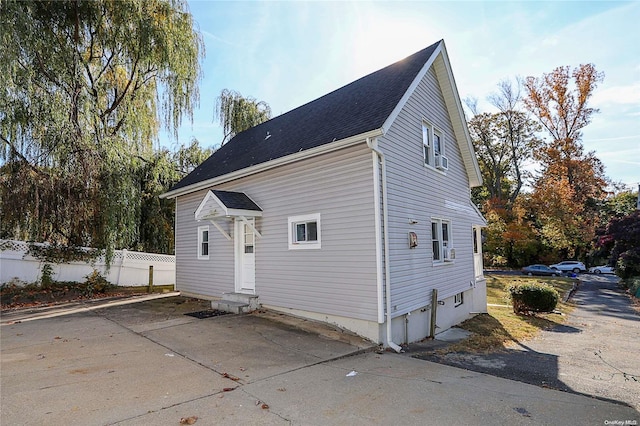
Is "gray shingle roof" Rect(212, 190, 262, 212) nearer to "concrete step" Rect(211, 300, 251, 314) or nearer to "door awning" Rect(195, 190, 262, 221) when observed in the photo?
"door awning" Rect(195, 190, 262, 221)

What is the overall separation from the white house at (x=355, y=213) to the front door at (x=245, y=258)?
4 cm

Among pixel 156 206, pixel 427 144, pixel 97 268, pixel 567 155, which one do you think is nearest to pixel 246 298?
pixel 427 144

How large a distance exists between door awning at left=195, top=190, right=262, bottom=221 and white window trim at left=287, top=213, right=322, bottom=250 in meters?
1.16

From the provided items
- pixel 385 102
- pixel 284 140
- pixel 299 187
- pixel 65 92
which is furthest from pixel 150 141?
pixel 385 102

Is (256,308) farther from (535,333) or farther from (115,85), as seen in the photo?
(115,85)

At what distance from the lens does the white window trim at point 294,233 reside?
8062 millimetres

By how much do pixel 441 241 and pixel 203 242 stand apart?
296 inches

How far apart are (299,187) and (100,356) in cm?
510

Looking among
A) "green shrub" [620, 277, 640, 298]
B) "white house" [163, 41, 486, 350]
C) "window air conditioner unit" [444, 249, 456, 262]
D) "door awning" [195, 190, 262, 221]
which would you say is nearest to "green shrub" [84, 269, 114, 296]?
"white house" [163, 41, 486, 350]

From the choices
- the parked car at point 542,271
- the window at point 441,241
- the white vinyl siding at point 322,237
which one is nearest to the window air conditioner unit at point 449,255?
the window at point 441,241

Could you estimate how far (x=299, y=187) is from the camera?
28.0 ft

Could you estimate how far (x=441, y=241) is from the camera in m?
10.1

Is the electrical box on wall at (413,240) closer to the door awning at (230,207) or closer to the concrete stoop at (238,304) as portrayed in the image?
the door awning at (230,207)

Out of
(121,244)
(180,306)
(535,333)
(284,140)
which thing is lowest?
(535,333)
